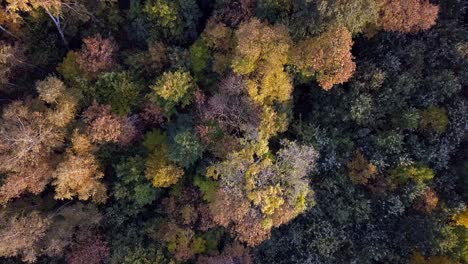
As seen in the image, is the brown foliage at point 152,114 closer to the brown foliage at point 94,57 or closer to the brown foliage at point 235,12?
the brown foliage at point 94,57

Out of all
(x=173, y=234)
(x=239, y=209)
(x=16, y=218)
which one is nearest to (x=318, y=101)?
(x=239, y=209)

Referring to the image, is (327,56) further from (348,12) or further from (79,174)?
(79,174)

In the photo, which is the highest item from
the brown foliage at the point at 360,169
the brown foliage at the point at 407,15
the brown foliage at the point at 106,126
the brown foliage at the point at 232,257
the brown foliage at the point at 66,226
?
the brown foliage at the point at 407,15

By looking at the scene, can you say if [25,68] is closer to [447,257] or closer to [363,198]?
[363,198]

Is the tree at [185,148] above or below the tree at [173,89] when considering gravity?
below

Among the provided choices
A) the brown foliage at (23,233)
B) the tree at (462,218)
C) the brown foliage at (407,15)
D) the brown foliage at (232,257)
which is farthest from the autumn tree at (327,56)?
the brown foliage at (23,233)
